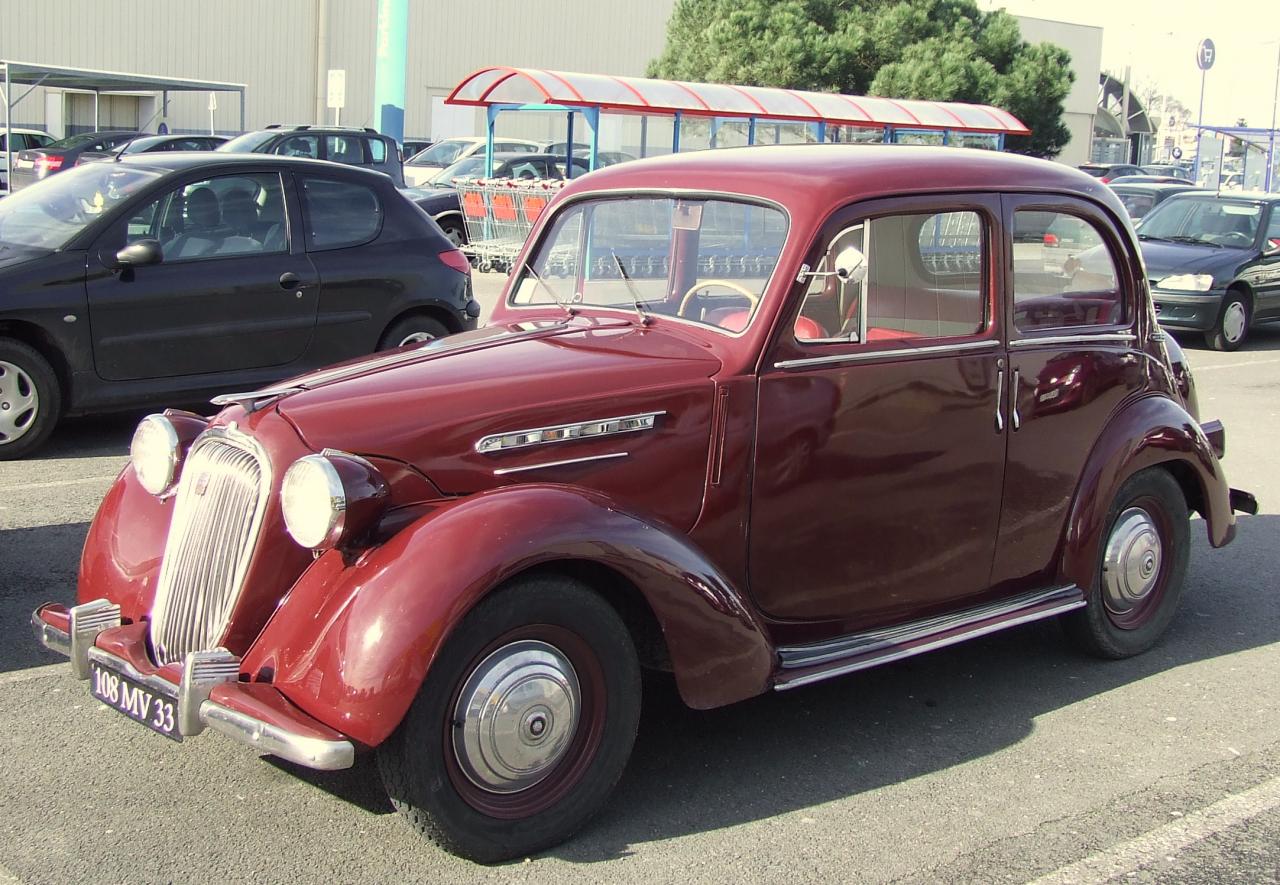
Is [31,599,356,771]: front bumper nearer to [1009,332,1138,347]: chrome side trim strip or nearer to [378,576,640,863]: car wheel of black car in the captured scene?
[378,576,640,863]: car wheel of black car

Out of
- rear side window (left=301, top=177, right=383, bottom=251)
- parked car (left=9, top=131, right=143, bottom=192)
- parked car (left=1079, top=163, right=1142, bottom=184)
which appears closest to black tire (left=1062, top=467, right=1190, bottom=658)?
rear side window (left=301, top=177, right=383, bottom=251)

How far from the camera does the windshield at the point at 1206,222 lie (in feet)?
48.8

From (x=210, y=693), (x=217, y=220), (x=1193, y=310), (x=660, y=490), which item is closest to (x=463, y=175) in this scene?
(x=1193, y=310)

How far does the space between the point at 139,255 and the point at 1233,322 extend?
11478 millimetres

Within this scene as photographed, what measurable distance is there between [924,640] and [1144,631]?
1.33 meters

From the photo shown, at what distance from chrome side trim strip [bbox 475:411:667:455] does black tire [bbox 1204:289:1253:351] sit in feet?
39.7

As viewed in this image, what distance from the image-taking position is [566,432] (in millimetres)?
3635

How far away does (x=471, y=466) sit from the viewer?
3537mm

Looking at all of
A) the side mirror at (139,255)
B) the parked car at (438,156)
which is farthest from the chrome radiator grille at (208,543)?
the parked car at (438,156)

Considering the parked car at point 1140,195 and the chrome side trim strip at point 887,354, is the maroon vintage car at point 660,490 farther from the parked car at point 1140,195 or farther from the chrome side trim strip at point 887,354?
the parked car at point 1140,195

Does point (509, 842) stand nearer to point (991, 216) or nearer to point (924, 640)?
point (924, 640)

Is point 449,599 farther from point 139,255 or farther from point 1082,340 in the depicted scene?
point 139,255

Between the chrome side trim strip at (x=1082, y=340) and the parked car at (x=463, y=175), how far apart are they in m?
13.0

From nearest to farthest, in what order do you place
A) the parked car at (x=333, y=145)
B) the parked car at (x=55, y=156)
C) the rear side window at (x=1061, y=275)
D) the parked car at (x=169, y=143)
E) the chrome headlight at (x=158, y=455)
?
1. the chrome headlight at (x=158, y=455)
2. the rear side window at (x=1061, y=275)
3. the parked car at (x=333, y=145)
4. the parked car at (x=55, y=156)
5. the parked car at (x=169, y=143)
